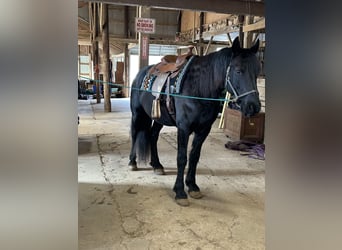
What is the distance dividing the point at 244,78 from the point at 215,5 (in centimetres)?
263

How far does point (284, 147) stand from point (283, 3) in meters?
0.33

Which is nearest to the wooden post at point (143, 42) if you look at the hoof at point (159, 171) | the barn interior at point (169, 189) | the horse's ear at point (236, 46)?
the barn interior at point (169, 189)

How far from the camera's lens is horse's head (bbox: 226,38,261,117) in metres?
2.28

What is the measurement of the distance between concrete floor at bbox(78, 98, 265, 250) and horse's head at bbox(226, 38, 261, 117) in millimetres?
862

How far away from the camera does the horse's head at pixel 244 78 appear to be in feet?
7.48

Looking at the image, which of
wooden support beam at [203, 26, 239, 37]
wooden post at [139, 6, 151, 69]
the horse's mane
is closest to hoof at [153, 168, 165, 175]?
the horse's mane

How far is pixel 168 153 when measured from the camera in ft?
13.9

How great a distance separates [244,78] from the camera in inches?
90.0

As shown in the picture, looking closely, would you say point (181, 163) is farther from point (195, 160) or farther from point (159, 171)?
point (159, 171)

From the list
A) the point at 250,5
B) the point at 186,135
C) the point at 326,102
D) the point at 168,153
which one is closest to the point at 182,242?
the point at 186,135

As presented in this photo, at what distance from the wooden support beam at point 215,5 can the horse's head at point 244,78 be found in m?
2.31

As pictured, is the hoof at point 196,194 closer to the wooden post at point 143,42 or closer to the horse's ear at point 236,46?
the horse's ear at point 236,46

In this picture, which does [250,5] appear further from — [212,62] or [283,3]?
[283,3]

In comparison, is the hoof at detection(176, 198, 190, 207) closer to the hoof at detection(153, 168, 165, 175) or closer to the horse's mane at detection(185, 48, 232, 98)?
the hoof at detection(153, 168, 165, 175)
